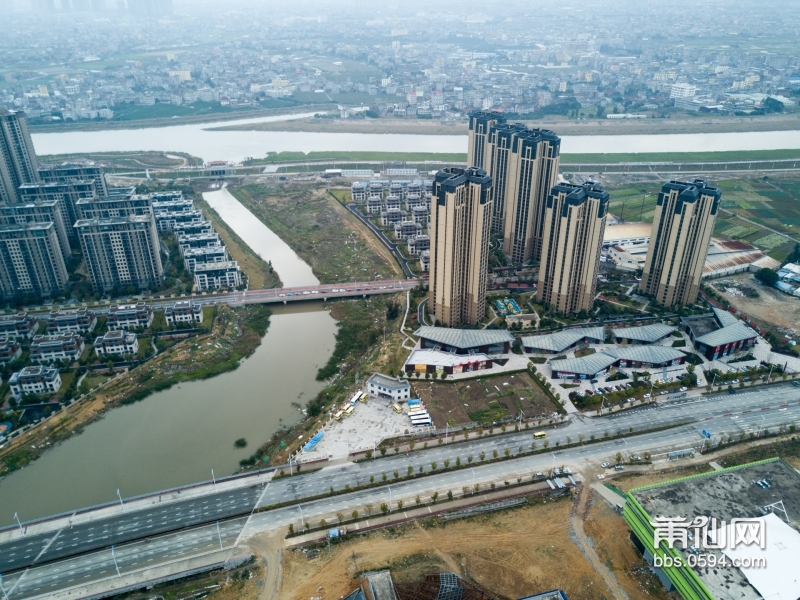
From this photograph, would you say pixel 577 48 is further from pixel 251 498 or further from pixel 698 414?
pixel 251 498

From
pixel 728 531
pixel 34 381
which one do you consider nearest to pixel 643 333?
pixel 728 531

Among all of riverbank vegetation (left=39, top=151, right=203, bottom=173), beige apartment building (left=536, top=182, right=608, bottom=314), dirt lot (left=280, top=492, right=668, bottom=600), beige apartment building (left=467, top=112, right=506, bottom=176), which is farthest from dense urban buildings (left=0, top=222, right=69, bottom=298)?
riverbank vegetation (left=39, top=151, right=203, bottom=173)

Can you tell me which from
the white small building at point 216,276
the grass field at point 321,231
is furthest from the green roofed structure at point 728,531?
the white small building at point 216,276

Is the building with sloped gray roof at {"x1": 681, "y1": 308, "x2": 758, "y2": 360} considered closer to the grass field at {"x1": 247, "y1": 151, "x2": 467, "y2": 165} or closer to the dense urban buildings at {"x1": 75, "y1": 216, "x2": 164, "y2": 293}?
the dense urban buildings at {"x1": 75, "y1": 216, "x2": 164, "y2": 293}

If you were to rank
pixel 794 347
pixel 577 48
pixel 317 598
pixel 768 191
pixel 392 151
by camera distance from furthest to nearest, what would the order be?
pixel 577 48, pixel 392 151, pixel 768 191, pixel 794 347, pixel 317 598

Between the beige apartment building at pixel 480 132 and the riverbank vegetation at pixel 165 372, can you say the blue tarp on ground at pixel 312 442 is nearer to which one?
the riverbank vegetation at pixel 165 372

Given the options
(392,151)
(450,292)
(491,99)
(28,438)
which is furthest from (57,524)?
(491,99)

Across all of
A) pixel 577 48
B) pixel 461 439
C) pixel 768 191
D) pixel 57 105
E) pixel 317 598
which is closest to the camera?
pixel 317 598
